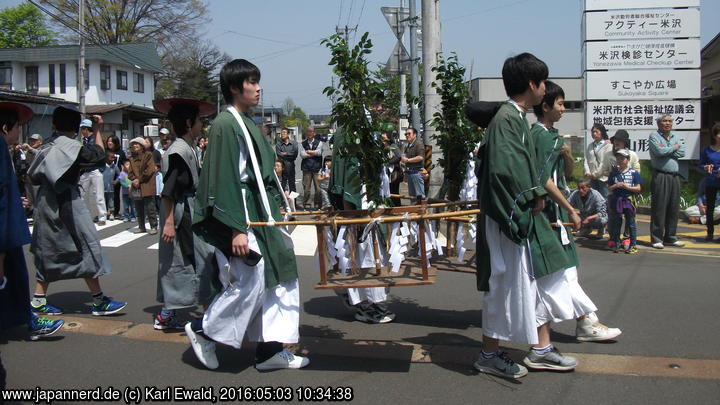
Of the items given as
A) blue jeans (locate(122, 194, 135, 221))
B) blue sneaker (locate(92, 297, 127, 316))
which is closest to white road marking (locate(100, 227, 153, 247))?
blue jeans (locate(122, 194, 135, 221))

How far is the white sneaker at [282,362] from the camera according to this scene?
4.34 metres

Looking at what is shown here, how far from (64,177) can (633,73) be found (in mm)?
11636

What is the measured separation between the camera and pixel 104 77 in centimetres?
4138

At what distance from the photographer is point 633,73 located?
1329 cm

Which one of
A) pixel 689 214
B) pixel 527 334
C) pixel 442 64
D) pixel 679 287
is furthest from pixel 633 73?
pixel 527 334

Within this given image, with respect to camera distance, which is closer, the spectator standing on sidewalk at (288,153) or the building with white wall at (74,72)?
the spectator standing on sidewalk at (288,153)

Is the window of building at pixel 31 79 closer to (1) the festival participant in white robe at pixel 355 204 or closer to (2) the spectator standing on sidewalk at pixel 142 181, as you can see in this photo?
(2) the spectator standing on sidewalk at pixel 142 181

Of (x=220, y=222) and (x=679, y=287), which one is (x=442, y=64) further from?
(x=679, y=287)

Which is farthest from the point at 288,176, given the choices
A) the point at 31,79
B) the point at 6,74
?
the point at 6,74

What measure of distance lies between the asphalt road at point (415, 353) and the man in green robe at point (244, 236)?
1.03 feet

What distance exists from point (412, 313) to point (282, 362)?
74.9 inches

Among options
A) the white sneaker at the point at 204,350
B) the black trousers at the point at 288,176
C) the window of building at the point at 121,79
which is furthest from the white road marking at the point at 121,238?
the window of building at the point at 121,79

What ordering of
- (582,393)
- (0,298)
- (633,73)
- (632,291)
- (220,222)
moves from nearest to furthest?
1. (582,393)
2. (220,222)
3. (0,298)
4. (632,291)
5. (633,73)

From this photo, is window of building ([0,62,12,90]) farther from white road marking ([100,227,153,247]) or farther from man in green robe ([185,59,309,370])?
man in green robe ([185,59,309,370])
